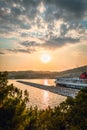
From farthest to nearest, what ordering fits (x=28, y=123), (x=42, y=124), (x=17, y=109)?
(x=42, y=124) < (x=28, y=123) < (x=17, y=109)

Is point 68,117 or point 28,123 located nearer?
point 68,117

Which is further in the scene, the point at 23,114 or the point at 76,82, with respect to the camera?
the point at 76,82

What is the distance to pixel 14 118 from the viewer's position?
19.1 meters

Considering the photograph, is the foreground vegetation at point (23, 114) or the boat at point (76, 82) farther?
the boat at point (76, 82)

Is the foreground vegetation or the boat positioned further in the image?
the boat

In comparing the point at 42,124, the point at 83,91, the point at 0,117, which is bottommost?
the point at 42,124

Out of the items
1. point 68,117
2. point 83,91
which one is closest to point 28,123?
point 68,117

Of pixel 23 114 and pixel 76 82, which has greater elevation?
pixel 76 82

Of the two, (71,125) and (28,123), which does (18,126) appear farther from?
(71,125)

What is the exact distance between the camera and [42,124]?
24.5m

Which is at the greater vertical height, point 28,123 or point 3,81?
point 3,81

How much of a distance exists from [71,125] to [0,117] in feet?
17.7

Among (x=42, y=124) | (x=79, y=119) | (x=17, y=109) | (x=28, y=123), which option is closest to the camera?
(x=79, y=119)

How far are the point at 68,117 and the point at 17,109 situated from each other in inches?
160
